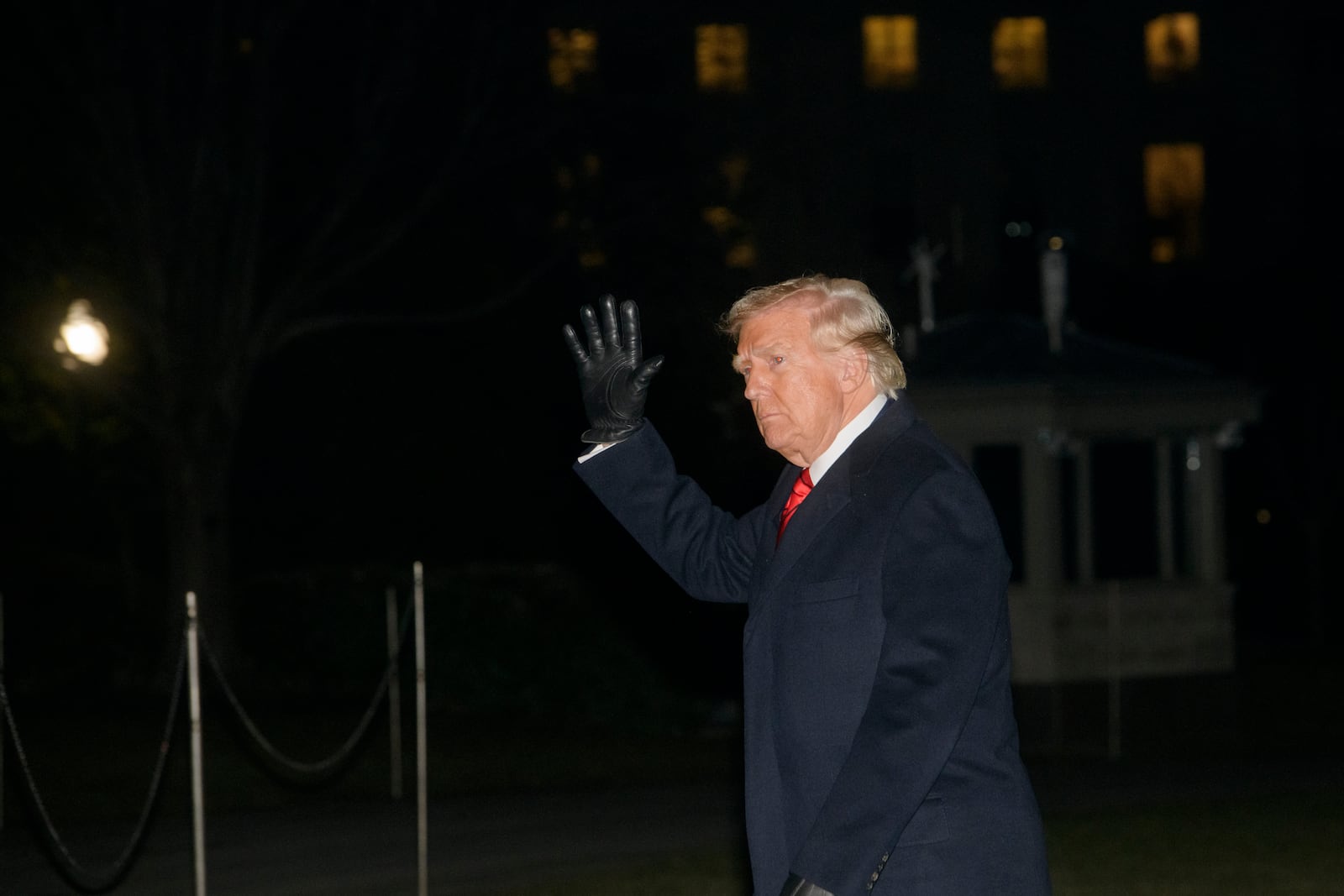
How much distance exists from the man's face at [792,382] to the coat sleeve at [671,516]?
0.45 m

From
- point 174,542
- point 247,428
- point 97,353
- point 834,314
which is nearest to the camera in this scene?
point 834,314

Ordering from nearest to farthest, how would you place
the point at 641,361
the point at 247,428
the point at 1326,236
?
the point at 641,361 → the point at 247,428 → the point at 1326,236

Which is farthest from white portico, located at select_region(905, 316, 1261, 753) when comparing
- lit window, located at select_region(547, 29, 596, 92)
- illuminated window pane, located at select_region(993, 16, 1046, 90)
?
illuminated window pane, located at select_region(993, 16, 1046, 90)

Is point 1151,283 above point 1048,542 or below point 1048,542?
above

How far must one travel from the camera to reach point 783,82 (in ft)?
114

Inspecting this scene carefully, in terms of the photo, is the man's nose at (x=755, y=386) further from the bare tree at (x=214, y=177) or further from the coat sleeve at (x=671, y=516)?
the bare tree at (x=214, y=177)

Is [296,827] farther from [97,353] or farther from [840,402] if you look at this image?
[840,402]

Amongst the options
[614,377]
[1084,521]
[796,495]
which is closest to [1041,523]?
[1084,521]

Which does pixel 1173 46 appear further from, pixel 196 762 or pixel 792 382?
pixel 792 382

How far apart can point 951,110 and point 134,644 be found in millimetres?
20012

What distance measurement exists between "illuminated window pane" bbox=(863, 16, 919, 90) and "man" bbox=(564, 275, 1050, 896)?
32045 millimetres

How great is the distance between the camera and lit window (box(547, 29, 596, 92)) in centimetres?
2102

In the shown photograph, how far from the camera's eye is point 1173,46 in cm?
3791

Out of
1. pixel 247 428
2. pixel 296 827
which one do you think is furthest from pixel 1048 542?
pixel 296 827
